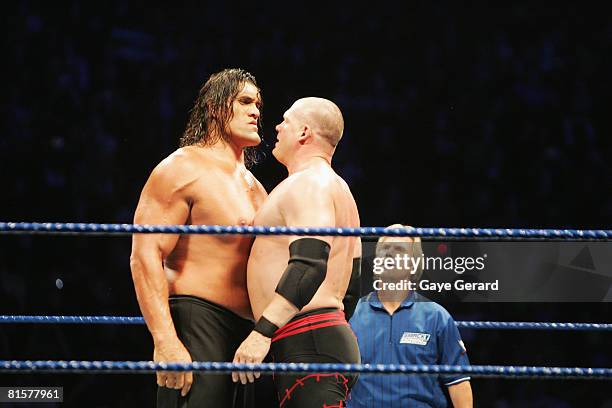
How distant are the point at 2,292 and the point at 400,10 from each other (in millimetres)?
2689

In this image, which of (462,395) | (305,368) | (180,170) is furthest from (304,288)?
(462,395)

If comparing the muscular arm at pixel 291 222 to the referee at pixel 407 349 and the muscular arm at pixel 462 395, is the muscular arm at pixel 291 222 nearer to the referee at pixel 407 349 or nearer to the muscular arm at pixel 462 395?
the referee at pixel 407 349

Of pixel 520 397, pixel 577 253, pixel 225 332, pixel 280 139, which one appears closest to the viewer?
pixel 225 332

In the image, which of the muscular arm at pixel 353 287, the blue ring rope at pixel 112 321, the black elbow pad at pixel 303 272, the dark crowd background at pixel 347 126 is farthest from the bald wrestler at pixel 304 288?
the dark crowd background at pixel 347 126

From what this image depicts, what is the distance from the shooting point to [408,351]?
2605 mm

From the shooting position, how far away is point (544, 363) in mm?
3846

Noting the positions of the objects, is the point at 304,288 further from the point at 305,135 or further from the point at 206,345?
the point at 305,135

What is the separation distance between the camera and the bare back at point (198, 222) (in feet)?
6.30

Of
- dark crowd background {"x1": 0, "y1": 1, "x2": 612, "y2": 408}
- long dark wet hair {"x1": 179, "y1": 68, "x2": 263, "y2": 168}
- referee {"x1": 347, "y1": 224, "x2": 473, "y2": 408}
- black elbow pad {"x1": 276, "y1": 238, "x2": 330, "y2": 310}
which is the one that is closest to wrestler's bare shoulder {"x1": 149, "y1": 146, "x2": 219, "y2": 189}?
long dark wet hair {"x1": 179, "y1": 68, "x2": 263, "y2": 168}

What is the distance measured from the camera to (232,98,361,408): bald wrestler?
1722 millimetres

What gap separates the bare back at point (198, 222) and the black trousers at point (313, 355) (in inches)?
6.5

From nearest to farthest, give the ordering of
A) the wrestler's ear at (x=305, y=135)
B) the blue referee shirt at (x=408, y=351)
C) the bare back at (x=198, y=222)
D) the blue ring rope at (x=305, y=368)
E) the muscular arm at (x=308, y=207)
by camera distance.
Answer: the blue ring rope at (x=305, y=368) < the muscular arm at (x=308, y=207) < the bare back at (x=198, y=222) < the wrestler's ear at (x=305, y=135) < the blue referee shirt at (x=408, y=351)

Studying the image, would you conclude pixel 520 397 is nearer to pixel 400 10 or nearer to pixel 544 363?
pixel 544 363

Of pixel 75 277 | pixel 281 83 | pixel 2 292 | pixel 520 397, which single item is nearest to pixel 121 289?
pixel 75 277
